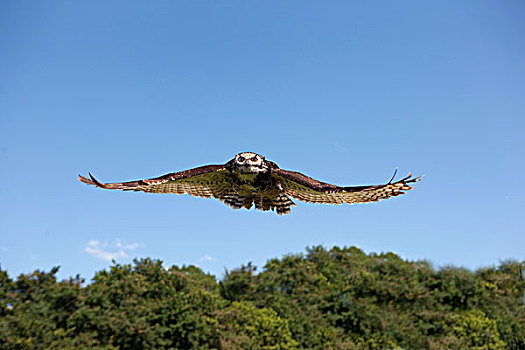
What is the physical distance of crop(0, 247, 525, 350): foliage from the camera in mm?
14906

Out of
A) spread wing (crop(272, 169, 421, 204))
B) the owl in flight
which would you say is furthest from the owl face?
spread wing (crop(272, 169, 421, 204))

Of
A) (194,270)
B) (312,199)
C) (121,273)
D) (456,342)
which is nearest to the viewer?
(312,199)

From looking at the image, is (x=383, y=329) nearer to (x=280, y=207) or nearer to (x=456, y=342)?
(x=456, y=342)

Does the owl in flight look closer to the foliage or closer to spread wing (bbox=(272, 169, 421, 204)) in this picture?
spread wing (bbox=(272, 169, 421, 204))

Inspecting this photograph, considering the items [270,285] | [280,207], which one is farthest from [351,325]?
[280,207]

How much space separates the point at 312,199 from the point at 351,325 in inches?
517

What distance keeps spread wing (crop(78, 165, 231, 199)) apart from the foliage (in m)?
9.30

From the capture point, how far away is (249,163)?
19.5 ft

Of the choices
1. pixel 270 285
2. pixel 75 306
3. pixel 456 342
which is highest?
pixel 270 285

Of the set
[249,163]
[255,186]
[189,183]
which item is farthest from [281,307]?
[249,163]

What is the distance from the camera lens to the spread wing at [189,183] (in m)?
6.15

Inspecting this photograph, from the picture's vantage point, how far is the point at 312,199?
23.2 feet

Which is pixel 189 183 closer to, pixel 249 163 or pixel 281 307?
pixel 249 163

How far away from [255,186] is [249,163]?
600 millimetres
